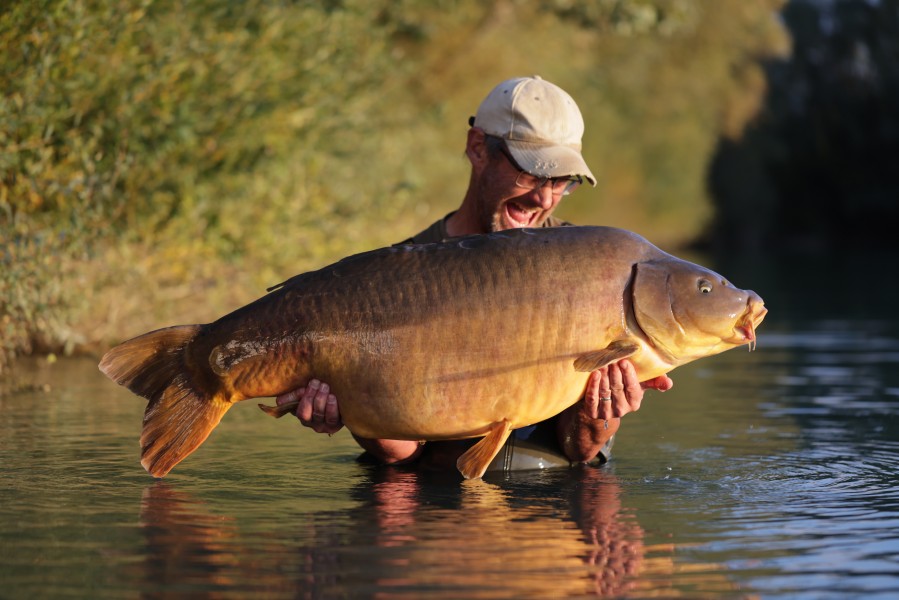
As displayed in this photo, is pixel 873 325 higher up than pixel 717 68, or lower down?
lower down

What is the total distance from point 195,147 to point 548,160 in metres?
5.74

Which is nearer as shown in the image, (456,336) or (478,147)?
(456,336)

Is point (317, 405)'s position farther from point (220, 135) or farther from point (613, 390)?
point (220, 135)

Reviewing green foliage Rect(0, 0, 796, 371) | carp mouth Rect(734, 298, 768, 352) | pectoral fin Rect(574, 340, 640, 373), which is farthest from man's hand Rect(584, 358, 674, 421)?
green foliage Rect(0, 0, 796, 371)

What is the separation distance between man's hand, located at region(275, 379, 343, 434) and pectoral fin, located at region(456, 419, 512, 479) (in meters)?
0.45

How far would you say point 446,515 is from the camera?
5.30 meters

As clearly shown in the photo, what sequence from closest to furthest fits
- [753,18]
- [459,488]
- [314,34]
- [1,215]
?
[459,488]
[1,215]
[314,34]
[753,18]

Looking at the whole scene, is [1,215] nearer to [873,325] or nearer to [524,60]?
[873,325]

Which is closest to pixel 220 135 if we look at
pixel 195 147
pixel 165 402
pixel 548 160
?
pixel 195 147

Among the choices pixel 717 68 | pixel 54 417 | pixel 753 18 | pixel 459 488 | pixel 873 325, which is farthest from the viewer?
pixel 717 68

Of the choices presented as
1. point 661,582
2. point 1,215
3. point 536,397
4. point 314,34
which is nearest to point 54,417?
point 1,215

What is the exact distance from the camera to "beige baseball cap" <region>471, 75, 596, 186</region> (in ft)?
18.9

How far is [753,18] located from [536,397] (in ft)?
100

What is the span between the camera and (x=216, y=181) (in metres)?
11.5
